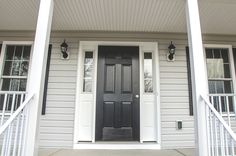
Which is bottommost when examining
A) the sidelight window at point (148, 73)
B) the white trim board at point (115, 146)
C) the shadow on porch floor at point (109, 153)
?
the shadow on porch floor at point (109, 153)

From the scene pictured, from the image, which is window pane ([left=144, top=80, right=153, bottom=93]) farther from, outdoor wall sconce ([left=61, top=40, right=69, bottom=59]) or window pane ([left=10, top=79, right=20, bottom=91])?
window pane ([left=10, top=79, right=20, bottom=91])

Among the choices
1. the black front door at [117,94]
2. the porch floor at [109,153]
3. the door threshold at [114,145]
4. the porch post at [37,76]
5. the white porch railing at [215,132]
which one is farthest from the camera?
the black front door at [117,94]

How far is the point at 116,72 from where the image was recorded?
466 centimetres

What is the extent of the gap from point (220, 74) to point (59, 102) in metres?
3.46

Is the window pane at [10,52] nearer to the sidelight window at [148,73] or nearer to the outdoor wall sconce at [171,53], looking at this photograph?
the sidelight window at [148,73]

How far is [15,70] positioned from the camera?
4.64 metres

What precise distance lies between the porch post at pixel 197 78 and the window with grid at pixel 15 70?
3.38 meters

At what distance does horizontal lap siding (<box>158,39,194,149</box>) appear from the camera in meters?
4.38

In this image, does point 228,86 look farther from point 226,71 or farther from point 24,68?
point 24,68

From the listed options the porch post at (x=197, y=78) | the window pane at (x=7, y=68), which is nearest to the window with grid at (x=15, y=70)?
the window pane at (x=7, y=68)

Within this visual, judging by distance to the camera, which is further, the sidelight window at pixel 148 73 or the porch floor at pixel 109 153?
the sidelight window at pixel 148 73

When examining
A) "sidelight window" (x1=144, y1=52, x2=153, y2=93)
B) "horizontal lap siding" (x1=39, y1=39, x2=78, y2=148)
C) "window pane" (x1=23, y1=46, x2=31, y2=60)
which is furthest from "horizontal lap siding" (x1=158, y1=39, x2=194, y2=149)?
"window pane" (x1=23, y1=46, x2=31, y2=60)

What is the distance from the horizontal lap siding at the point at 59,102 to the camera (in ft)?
14.1

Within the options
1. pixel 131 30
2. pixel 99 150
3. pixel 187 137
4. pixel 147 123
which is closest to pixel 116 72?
pixel 131 30
